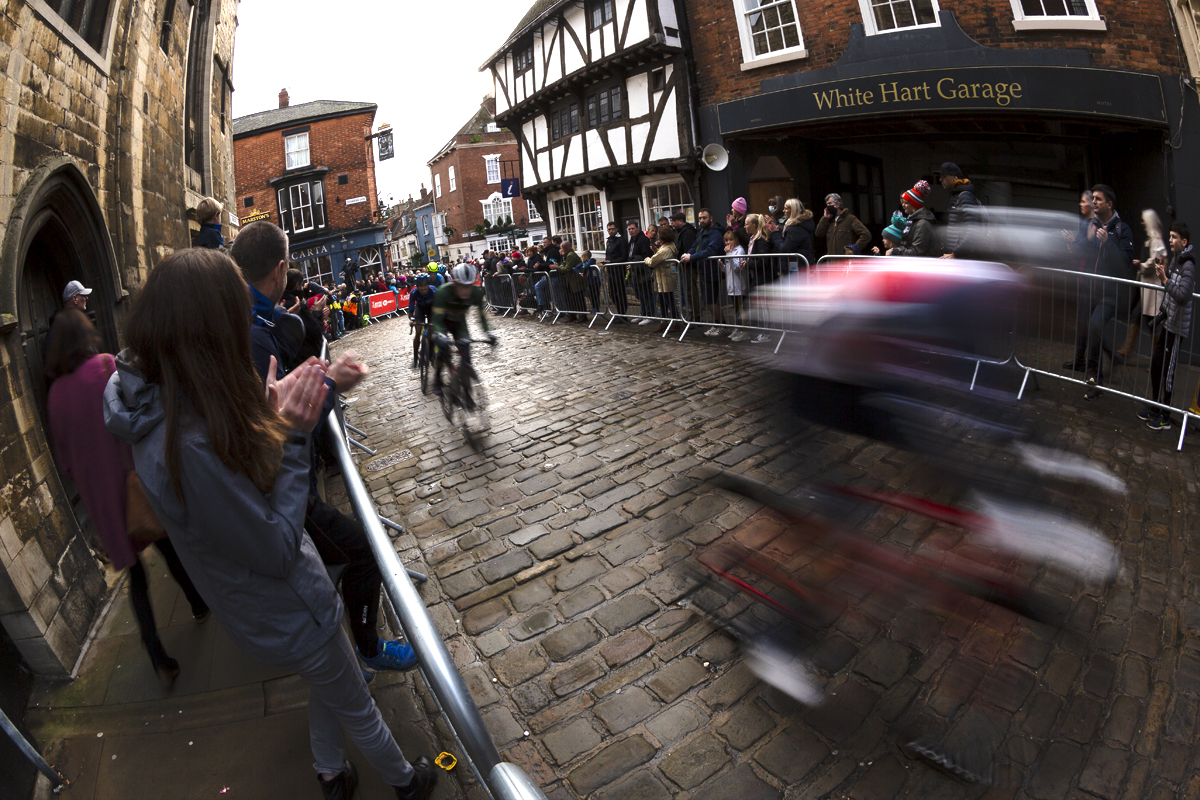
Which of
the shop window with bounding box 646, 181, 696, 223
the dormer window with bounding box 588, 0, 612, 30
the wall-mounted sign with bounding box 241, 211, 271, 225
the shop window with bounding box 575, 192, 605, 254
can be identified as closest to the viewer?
the shop window with bounding box 646, 181, 696, 223

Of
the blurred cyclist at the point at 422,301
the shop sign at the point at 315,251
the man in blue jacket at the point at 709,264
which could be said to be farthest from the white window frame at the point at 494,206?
the blurred cyclist at the point at 422,301

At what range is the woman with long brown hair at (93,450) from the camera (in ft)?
10.2

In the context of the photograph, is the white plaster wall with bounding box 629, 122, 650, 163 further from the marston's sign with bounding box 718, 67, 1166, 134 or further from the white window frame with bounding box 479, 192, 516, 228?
the white window frame with bounding box 479, 192, 516, 228

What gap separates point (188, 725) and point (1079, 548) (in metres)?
4.55

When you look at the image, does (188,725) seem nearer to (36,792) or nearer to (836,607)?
(36,792)

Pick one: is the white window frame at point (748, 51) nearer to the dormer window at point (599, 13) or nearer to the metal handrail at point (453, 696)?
the dormer window at point (599, 13)

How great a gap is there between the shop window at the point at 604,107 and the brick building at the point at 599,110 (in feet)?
0.10

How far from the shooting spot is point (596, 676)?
10.1 ft

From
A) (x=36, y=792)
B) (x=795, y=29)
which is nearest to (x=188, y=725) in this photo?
(x=36, y=792)

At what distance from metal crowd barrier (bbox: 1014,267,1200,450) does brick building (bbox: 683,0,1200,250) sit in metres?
1.17

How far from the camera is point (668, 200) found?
18781 mm

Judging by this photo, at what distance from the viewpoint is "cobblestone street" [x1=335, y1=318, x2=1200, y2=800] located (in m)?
2.49

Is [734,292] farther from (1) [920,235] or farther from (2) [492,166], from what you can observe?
(2) [492,166]

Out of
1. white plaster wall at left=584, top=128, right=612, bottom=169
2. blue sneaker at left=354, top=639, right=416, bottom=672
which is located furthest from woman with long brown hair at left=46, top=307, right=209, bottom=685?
white plaster wall at left=584, top=128, right=612, bottom=169
